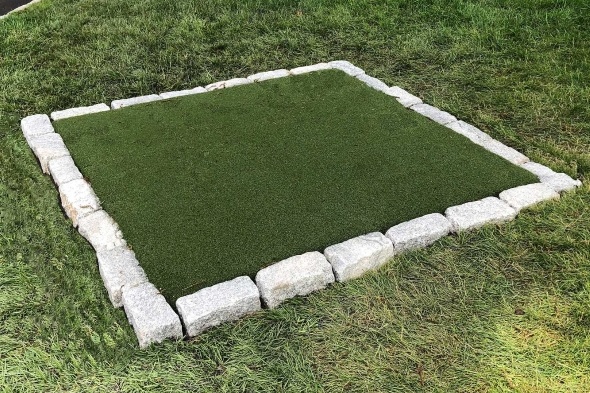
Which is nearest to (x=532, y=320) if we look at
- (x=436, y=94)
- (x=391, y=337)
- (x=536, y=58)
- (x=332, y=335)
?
(x=391, y=337)

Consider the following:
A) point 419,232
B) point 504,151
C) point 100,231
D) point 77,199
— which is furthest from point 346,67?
point 100,231

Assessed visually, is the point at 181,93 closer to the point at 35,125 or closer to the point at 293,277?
the point at 35,125

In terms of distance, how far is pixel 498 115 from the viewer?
4.19 m

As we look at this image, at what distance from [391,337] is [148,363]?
1.05m

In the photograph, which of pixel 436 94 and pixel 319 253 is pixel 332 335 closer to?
pixel 319 253

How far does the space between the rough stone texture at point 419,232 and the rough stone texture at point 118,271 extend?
128 cm

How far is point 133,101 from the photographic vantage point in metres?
4.23

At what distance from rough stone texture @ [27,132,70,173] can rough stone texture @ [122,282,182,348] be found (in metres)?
1.43

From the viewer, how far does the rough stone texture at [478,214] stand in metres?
2.92

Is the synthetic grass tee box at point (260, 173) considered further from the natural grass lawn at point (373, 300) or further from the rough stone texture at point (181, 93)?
the natural grass lawn at point (373, 300)

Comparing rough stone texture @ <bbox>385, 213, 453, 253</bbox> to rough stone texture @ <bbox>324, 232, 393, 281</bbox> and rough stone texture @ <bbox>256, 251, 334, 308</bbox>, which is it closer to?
rough stone texture @ <bbox>324, 232, 393, 281</bbox>

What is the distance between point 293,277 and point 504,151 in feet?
6.28

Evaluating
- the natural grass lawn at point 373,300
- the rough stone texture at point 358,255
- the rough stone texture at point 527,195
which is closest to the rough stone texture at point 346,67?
the natural grass lawn at point 373,300

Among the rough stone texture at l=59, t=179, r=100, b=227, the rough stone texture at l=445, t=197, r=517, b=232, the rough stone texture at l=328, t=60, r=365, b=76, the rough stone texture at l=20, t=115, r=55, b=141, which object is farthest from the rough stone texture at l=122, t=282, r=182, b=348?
the rough stone texture at l=328, t=60, r=365, b=76
